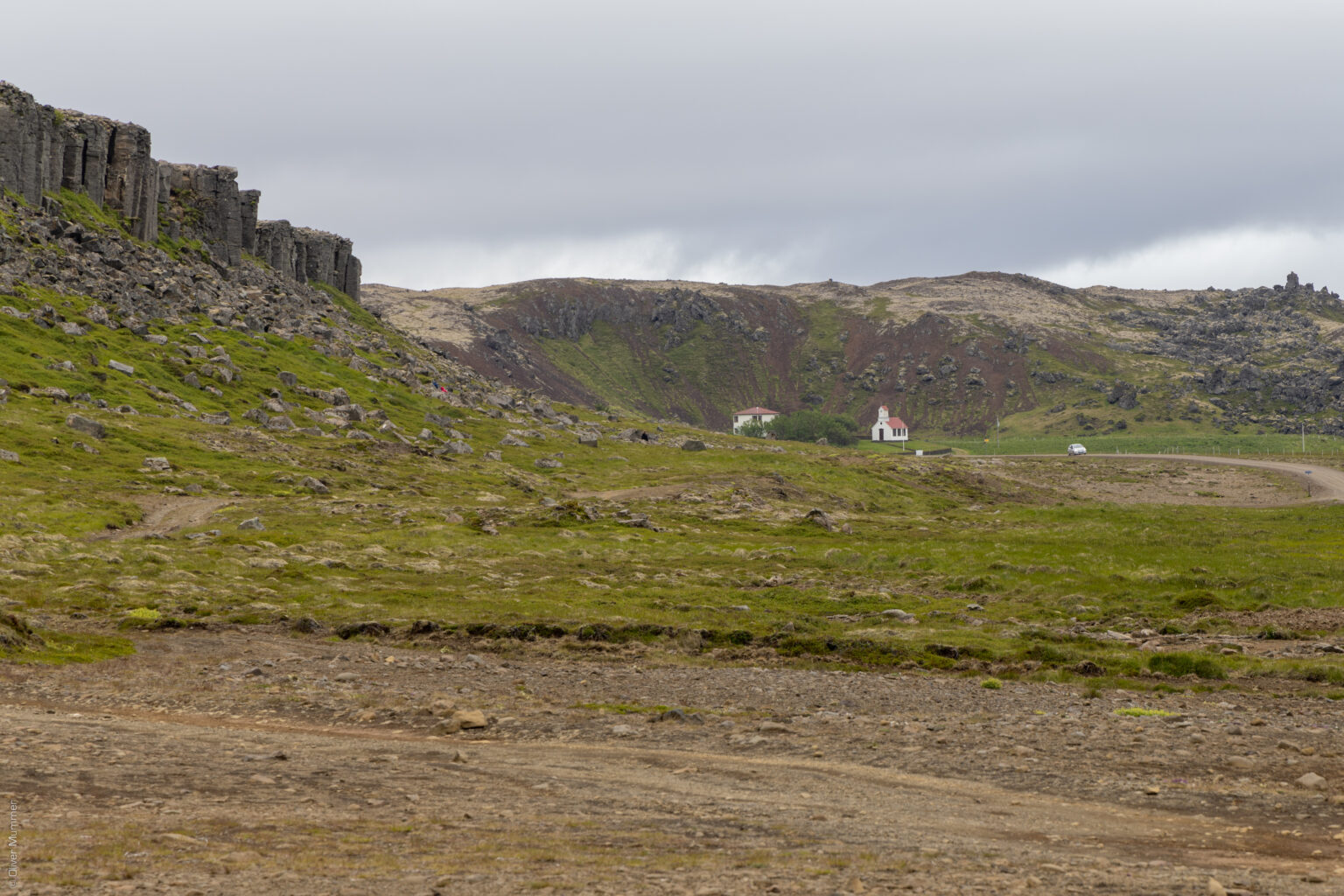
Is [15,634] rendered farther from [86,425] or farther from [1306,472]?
[1306,472]

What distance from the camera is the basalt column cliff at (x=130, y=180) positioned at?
148 m

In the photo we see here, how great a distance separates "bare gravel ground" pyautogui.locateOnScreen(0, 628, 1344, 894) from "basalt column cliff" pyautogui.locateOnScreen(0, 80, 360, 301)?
146348 mm

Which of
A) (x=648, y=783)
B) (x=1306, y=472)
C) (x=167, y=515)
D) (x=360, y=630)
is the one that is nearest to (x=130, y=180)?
(x=167, y=515)

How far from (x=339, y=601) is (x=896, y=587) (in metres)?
30.4

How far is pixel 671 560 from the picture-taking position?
216 ft

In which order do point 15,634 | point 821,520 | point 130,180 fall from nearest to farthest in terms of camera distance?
A: point 15,634, point 821,520, point 130,180

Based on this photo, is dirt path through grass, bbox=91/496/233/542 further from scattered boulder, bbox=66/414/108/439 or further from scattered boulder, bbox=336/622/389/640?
scattered boulder, bbox=336/622/389/640

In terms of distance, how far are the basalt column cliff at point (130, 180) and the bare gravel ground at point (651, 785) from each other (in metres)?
146

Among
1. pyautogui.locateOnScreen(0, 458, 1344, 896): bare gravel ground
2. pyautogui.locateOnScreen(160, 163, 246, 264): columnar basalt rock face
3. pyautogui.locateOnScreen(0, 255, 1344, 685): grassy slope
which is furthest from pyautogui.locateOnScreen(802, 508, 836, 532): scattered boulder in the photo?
pyautogui.locateOnScreen(160, 163, 246, 264): columnar basalt rock face

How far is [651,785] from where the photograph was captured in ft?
70.5

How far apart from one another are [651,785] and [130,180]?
180 meters

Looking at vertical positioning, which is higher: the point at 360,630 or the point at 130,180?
the point at 130,180

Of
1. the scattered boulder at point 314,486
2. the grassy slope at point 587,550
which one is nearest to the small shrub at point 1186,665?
the grassy slope at point 587,550

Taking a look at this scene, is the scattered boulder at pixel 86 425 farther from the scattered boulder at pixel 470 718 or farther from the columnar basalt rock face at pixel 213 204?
the columnar basalt rock face at pixel 213 204
